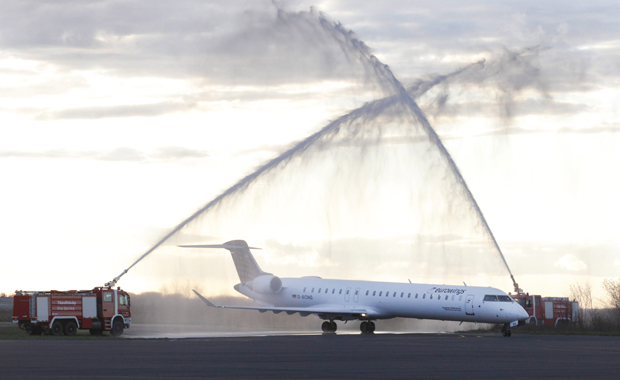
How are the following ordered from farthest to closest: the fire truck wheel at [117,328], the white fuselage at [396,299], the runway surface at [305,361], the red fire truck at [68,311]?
the white fuselage at [396,299] < the fire truck wheel at [117,328] < the red fire truck at [68,311] < the runway surface at [305,361]

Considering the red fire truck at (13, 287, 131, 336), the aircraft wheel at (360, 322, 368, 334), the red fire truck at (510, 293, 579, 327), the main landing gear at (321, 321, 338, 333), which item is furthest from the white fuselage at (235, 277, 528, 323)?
the red fire truck at (13, 287, 131, 336)

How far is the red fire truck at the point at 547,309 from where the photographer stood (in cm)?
6034

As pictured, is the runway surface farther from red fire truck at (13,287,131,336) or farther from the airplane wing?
the airplane wing

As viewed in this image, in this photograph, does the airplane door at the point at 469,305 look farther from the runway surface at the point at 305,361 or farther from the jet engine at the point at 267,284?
the jet engine at the point at 267,284

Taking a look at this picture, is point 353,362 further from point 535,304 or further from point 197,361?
point 535,304

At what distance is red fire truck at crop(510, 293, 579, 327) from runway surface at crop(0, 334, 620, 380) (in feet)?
77.5

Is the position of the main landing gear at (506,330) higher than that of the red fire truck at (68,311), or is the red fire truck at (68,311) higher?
the red fire truck at (68,311)

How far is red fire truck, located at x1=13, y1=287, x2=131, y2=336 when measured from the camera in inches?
1860

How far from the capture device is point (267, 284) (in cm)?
6038

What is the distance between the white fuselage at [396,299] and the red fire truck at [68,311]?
1489 centimetres

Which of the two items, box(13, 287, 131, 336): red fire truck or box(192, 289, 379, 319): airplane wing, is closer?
box(13, 287, 131, 336): red fire truck

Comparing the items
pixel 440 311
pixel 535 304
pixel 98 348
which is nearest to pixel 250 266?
pixel 440 311

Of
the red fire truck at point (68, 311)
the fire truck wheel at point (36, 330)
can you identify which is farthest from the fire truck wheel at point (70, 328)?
the fire truck wheel at point (36, 330)

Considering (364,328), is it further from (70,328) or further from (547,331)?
(70,328)
